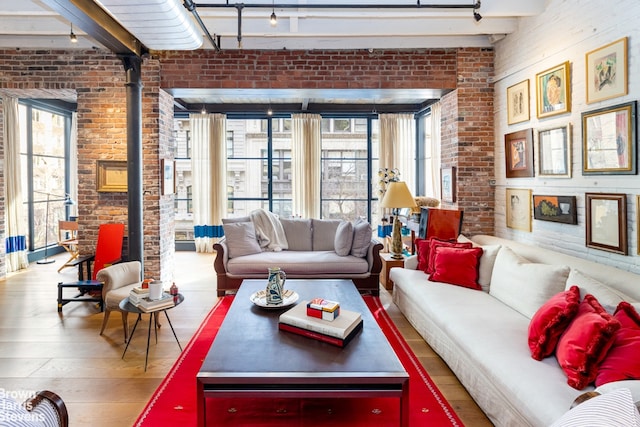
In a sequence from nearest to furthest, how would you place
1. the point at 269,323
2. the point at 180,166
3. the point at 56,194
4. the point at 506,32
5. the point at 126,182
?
the point at 269,323, the point at 506,32, the point at 126,182, the point at 56,194, the point at 180,166

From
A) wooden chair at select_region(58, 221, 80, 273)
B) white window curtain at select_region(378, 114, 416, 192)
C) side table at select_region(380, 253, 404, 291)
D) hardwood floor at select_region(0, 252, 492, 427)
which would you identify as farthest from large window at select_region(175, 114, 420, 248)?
hardwood floor at select_region(0, 252, 492, 427)

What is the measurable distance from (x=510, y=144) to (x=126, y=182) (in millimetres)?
5154

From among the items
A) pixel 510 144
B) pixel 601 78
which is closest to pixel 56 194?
Result: pixel 510 144

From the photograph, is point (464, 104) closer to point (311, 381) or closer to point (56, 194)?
point (311, 381)

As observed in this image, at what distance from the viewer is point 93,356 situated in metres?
3.34

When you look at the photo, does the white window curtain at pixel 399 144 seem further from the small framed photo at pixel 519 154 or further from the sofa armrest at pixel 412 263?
the sofa armrest at pixel 412 263

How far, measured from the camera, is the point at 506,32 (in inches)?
189

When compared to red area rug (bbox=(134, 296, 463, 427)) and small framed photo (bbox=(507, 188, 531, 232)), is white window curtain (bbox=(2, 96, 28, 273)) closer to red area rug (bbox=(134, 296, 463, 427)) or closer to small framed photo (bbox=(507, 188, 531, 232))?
red area rug (bbox=(134, 296, 463, 427))

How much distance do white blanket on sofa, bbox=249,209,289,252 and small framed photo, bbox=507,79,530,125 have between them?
11.5 ft

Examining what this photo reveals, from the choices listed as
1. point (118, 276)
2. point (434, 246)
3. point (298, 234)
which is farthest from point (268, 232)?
point (434, 246)

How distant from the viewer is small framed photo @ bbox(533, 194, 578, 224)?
3734 millimetres

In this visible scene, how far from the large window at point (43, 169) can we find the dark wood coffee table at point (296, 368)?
685 cm

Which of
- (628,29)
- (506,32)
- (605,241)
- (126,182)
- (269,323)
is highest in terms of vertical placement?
(506,32)

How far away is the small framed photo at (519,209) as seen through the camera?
4.51 m
